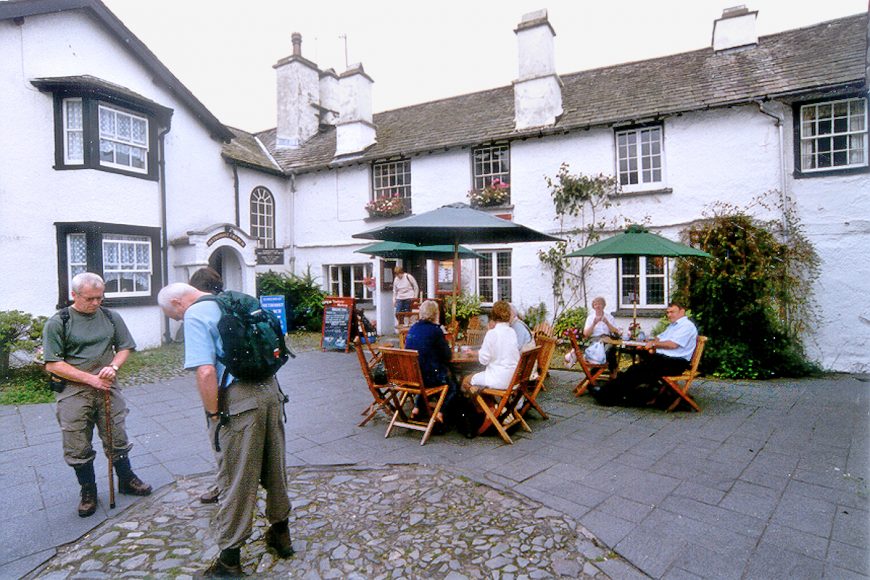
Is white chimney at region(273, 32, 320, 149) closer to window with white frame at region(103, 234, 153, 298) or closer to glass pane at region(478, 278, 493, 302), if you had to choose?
window with white frame at region(103, 234, 153, 298)

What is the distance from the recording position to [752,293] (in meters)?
8.86

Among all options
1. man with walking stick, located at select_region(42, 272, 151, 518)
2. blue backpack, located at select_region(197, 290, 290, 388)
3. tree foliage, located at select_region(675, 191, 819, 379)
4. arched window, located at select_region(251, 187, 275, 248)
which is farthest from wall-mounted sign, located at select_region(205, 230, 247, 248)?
tree foliage, located at select_region(675, 191, 819, 379)

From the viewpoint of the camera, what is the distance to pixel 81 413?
3955 millimetres

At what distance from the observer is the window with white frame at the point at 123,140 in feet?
36.9

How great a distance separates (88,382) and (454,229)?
13.5 feet

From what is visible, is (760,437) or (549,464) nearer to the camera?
(549,464)

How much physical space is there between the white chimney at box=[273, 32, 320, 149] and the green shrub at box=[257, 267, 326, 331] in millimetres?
5415

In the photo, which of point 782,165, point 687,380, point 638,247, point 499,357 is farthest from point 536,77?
point 499,357

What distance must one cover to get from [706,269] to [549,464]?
6490 mm

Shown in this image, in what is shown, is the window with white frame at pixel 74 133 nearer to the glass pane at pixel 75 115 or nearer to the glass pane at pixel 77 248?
the glass pane at pixel 75 115

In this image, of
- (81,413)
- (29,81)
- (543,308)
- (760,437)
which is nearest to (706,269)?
(543,308)

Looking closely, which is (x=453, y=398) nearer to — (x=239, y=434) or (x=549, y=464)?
(x=549, y=464)

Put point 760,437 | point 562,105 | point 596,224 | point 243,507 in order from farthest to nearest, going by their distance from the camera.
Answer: point 562,105 < point 596,224 < point 760,437 < point 243,507

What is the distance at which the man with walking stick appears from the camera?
389 cm
